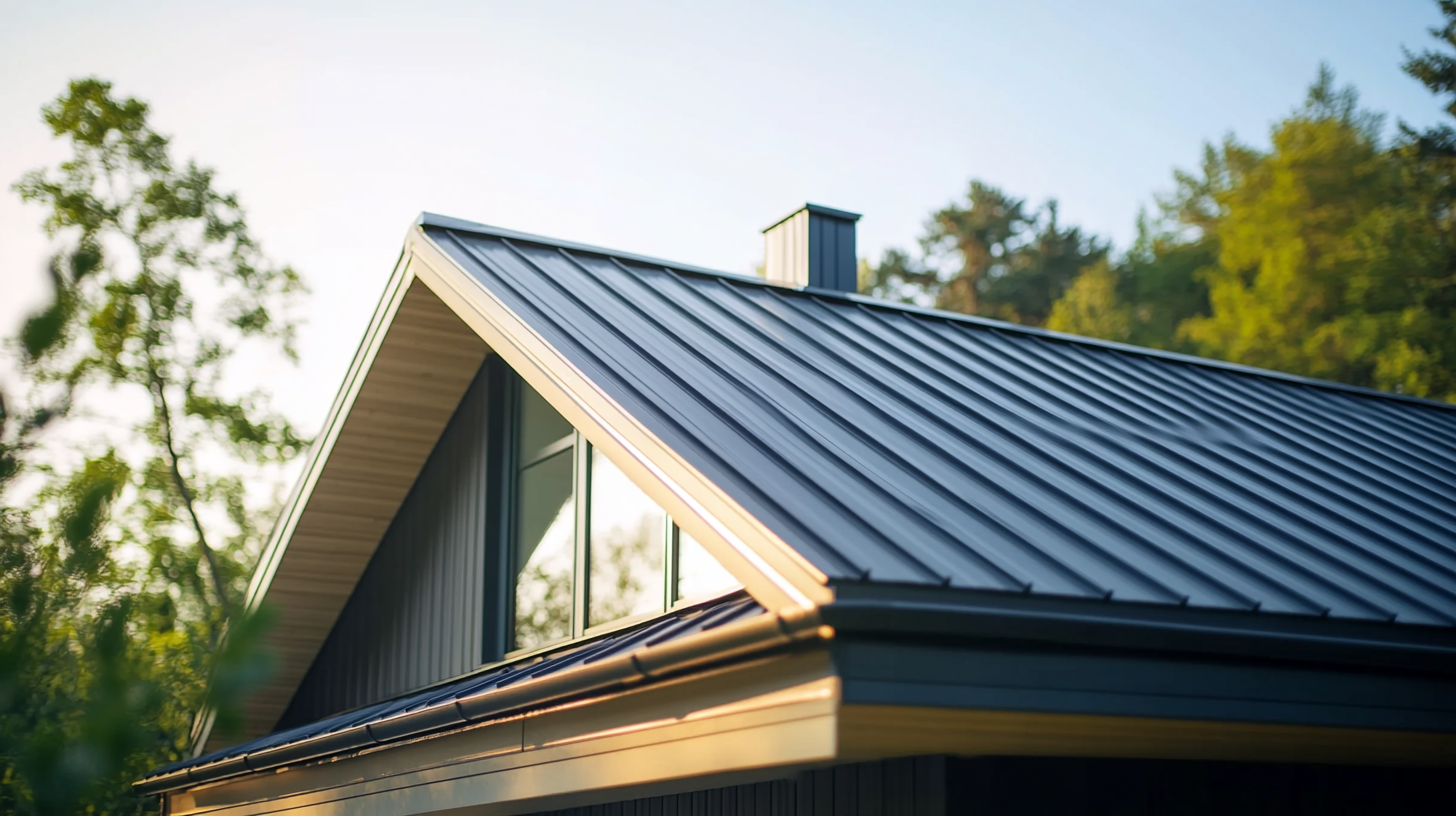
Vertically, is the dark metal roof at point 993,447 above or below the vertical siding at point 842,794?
above

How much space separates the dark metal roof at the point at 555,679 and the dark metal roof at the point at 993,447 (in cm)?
35

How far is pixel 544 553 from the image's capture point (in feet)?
25.9

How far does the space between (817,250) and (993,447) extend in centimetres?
452

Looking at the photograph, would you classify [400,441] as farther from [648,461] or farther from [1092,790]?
[1092,790]

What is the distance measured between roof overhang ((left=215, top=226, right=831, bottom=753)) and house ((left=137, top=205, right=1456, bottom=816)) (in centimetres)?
3

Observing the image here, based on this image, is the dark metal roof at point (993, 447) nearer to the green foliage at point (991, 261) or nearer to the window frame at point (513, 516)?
the window frame at point (513, 516)

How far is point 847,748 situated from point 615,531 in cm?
352

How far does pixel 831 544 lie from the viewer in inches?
147

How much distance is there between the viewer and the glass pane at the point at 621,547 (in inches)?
260

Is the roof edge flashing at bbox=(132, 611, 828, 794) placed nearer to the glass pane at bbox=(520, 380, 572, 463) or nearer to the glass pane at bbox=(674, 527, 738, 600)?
the glass pane at bbox=(674, 527, 738, 600)

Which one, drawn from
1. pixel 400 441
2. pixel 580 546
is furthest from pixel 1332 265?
pixel 580 546

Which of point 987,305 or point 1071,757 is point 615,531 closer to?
point 1071,757

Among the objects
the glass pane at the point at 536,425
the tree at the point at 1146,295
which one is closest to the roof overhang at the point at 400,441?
the glass pane at the point at 536,425

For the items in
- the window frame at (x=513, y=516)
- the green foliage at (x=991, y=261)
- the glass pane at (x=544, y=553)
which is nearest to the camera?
the window frame at (x=513, y=516)
